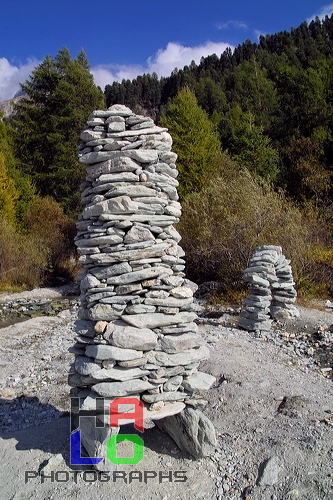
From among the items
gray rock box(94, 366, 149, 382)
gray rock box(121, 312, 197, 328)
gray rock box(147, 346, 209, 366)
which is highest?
gray rock box(121, 312, 197, 328)

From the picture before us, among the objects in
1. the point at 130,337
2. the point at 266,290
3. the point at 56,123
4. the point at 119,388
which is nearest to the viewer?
the point at 119,388

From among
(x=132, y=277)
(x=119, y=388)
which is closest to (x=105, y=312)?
(x=132, y=277)

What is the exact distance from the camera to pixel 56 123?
87.6ft

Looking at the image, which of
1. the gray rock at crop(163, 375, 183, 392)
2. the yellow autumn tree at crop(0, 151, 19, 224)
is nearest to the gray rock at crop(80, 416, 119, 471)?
the gray rock at crop(163, 375, 183, 392)

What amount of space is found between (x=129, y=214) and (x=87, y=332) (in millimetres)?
1453

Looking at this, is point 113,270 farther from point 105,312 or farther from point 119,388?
point 119,388

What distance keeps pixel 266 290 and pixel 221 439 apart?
610 centimetres

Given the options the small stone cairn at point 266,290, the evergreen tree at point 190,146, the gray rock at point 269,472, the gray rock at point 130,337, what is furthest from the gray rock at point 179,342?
the evergreen tree at point 190,146

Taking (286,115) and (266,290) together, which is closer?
(266,290)

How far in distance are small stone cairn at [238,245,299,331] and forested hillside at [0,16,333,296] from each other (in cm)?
395

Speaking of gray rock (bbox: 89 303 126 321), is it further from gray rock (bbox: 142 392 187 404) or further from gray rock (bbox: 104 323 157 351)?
gray rock (bbox: 142 392 187 404)

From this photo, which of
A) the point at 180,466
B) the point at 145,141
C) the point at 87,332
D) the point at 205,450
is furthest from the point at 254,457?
the point at 145,141

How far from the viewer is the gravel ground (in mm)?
4062

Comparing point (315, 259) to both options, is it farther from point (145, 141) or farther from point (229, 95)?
point (229, 95)
